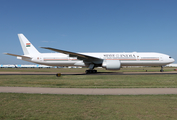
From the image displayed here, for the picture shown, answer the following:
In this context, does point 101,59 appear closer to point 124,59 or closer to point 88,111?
point 124,59

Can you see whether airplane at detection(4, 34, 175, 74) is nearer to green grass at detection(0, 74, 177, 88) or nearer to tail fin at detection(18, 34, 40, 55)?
tail fin at detection(18, 34, 40, 55)

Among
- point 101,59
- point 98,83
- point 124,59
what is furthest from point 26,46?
point 98,83

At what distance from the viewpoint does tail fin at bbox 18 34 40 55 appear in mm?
33125

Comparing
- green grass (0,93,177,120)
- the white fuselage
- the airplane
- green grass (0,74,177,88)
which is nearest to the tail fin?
the airplane

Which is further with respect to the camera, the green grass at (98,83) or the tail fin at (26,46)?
the tail fin at (26,46)

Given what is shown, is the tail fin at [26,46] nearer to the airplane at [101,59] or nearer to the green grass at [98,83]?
the airplane at [101,59]

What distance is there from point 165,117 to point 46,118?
13.3ft

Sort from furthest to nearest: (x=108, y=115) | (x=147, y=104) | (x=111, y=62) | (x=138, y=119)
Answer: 1. (x=111, y=62)
2. (x=147, y=104)
3. (x=108, y=115)
4. (x=138, y=119)

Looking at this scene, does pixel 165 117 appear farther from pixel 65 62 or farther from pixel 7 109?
pixel 65 62

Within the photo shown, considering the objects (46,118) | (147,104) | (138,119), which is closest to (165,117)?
(138,119)

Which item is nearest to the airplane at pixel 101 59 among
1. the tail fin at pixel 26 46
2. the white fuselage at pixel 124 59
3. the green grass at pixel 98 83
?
the white fuselage at pixel 124 59

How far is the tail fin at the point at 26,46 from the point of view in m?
33.1

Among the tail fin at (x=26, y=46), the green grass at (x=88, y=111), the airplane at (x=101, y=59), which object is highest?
the tail fin at (x=26, y=46)

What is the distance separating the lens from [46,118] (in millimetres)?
5246
